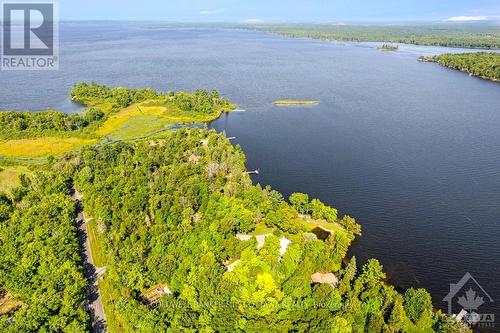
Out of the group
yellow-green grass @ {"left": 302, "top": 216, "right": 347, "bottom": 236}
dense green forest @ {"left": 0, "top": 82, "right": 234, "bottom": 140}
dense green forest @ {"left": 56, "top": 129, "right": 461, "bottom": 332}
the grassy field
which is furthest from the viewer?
→ the grassy field

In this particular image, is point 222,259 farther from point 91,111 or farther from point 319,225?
point 91,111

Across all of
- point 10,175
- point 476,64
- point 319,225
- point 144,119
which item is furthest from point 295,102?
point 476,64

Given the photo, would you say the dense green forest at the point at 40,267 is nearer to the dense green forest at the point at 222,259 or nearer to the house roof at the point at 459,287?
the dense green forest at the point at 222,259

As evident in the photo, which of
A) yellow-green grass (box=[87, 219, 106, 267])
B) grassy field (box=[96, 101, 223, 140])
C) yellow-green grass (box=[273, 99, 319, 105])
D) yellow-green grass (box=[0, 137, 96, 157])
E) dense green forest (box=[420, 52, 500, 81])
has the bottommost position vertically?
yellow-green grass (box=[87, 219, 106, 267])

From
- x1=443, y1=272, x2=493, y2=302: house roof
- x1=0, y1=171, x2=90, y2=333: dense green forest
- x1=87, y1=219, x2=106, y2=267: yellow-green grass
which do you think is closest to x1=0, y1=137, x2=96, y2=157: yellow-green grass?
x1=0, y1=171, x2=90, y2=333: dense green forest

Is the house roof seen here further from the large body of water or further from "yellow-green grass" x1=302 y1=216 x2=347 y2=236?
"yellow-green grass" x1=302 y1=216 x2=347 y2=236

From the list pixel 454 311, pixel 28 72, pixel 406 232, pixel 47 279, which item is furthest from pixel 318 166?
pixel 28 72
